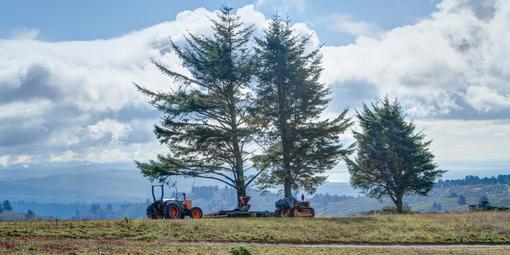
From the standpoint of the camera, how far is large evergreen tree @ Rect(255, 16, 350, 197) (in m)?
45.5

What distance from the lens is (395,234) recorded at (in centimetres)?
3155

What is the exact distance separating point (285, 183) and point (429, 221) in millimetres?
13165

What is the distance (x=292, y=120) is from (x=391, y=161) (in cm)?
1316

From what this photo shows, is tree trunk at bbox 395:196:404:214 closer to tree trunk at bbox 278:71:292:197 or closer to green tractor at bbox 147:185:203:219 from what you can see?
tree trunk at bbox 278:71:292:197

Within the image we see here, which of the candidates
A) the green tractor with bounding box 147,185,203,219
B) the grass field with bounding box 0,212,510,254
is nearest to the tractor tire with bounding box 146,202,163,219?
the green tractor with bounding box 147,185,203,219

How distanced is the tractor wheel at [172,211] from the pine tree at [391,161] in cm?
2327

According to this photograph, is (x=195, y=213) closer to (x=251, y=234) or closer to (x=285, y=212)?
(x=285, y=212)

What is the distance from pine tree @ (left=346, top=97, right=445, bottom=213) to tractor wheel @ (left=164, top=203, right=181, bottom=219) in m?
23.3

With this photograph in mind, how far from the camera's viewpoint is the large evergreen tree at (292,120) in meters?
45.5

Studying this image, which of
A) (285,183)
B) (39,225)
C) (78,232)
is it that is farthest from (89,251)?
(285,183)

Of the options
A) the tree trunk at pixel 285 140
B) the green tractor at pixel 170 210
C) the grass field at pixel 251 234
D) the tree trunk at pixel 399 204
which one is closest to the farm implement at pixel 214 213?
the green tractor at pixel 170 210

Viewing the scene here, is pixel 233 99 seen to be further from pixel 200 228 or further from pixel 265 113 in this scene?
pixel 200 228

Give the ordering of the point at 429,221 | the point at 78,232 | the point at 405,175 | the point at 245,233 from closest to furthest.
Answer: the point at 78,232 → the point at 245,233 → the point at 429,221 → the point at 405,175

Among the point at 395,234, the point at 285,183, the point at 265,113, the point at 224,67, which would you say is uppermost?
the point at 224,67
